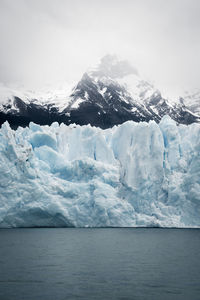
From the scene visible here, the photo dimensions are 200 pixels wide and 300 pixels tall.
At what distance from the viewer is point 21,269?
49.0 ft

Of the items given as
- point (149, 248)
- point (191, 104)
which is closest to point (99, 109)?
point (191, 104)

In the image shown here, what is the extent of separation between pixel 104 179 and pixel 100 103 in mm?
56570

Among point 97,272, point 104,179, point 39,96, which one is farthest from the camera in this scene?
point 39,96

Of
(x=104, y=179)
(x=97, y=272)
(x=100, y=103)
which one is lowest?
(x=97, y=272)

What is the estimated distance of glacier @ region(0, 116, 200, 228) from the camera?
100ft

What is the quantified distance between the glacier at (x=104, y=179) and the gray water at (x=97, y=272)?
26.6 feet

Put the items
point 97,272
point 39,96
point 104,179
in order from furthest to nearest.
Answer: point 39,96
point 104,179
point 97,272

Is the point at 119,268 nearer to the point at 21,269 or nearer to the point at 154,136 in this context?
the point at 21,269

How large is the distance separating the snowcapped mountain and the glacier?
38.6m

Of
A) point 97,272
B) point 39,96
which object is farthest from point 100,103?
point 97,272

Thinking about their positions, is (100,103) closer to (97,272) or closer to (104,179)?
(104,179)

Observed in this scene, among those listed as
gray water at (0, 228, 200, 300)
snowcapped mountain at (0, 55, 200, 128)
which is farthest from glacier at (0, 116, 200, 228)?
snowcapped mountain at (0, 55, 200, 128)

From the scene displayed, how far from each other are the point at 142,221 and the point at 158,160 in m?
5.87

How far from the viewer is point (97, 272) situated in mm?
14703
